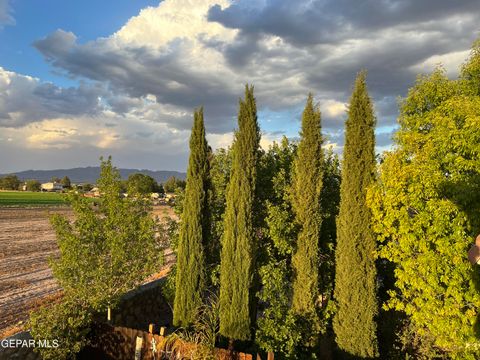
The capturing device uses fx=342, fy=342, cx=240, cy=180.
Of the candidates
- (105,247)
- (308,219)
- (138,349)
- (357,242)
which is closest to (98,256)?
(105,247)

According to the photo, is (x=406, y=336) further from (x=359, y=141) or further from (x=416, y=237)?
(x=359, y=141)

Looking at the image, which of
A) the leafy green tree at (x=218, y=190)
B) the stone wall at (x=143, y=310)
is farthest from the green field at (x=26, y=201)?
the leafy green tree at (x=218, y=190)

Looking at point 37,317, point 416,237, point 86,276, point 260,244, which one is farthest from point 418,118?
point 37,317

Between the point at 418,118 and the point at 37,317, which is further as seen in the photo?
the point at 418,118

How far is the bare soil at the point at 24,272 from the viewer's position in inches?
469

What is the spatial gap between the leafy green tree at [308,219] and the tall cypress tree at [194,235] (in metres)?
2.86

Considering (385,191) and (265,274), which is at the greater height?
(385,191)

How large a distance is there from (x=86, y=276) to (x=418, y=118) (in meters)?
11.6

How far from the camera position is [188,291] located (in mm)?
10344

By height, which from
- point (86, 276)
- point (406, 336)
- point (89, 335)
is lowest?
point (406, 336)

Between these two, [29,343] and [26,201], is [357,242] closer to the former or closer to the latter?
[29,343]

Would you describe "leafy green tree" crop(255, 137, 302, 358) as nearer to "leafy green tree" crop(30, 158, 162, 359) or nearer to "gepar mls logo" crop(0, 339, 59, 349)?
"leafy green tree" crop(30, 158, 162, 359)

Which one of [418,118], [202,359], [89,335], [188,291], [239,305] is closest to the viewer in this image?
[202,359]

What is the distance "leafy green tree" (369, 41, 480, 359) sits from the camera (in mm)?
8500
